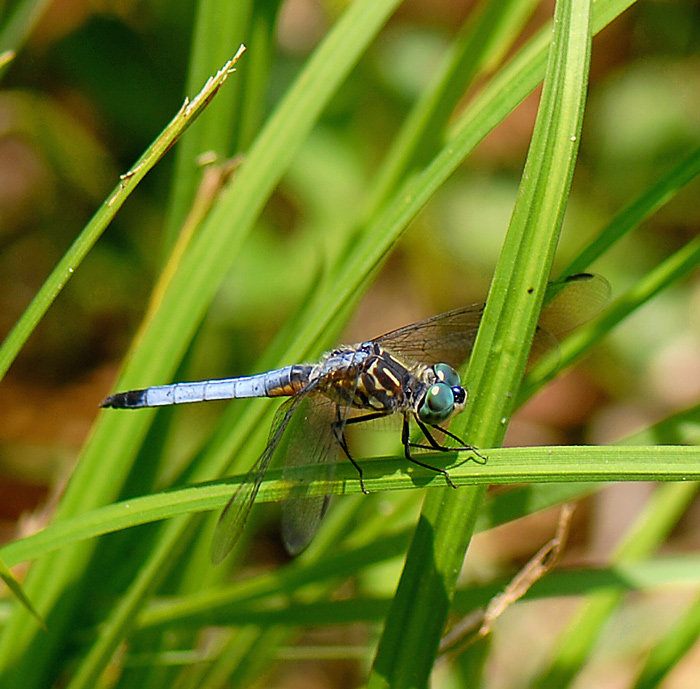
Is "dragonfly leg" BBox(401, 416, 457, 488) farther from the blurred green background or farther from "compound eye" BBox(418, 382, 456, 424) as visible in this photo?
the blurred green background

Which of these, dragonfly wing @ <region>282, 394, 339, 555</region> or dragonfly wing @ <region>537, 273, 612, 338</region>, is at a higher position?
dragonfly wing @ <region>537, 273, 612, 338</region>

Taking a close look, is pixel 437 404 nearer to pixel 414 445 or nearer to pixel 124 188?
pixel 414 445

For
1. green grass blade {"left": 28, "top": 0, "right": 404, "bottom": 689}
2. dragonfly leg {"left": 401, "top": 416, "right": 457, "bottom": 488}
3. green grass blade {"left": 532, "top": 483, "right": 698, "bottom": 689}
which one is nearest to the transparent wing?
dragonfly leg {"left": 401, "top": 416, "right": 457, "bottom": 488}

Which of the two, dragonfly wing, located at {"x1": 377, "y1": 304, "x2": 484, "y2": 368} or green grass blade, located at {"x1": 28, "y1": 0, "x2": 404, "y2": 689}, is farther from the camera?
dragonfly wing, located at {"x1": 377, "y1": 304, "x2": 484, "y2": 368}

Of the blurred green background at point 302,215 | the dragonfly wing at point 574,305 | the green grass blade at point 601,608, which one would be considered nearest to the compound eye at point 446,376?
the dragonfly wing at point 574,305

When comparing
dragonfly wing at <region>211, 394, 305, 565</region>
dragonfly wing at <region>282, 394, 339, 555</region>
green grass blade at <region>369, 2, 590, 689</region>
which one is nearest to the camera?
green grass blade at <region>369, 2, 590, 689</region>

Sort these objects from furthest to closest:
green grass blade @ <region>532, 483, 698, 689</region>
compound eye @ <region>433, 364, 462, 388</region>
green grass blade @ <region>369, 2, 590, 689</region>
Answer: green grass blade @ <region>532, 483, 698, 689</region> < compound eye @ <region>433, 364, 462, 388</region> < green grass blade @ <region>369, 2, 590, 689</region>

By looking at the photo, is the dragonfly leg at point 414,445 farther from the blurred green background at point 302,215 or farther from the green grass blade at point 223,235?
the blurred green background at point 302,215

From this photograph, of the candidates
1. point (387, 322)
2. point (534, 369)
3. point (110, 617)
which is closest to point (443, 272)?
point (387, 322)
